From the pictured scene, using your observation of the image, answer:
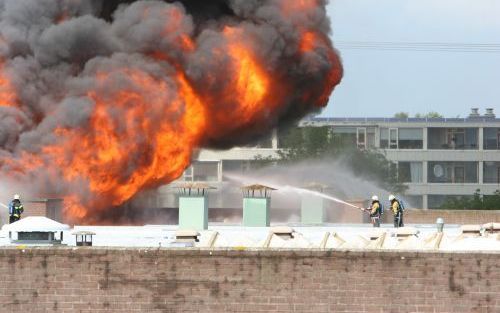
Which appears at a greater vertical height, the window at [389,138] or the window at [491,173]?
the window at [389,138]

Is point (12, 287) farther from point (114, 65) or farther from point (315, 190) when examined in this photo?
point (315, 190)

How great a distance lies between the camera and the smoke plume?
59.1 metres

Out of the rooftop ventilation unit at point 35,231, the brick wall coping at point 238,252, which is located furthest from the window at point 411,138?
the brick wall coping at point 238,252

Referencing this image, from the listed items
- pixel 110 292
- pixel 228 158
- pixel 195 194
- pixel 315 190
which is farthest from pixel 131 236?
pixel 228 158

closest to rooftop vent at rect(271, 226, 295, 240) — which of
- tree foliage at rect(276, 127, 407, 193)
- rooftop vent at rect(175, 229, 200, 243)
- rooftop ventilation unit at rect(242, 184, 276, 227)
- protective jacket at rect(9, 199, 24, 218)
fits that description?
rooftop vent at rect(175, 229, 200, 243)

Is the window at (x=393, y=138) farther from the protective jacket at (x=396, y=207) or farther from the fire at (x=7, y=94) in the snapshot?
the protective jacket at (x=396, y=207)

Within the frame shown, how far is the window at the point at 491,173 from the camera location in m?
131

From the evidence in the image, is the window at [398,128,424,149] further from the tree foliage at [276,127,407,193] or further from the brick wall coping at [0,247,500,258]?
the brick wall coping at [0,247,500,258]

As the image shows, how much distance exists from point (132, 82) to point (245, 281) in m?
29.8

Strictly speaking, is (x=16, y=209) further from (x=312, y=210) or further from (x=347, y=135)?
(x=347, y=135)

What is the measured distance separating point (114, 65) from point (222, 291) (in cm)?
3017

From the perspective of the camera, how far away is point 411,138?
429 ft

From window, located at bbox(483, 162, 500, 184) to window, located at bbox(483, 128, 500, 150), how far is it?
1.89 m

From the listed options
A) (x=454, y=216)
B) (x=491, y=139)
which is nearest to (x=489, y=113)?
(x=491, y=139)
